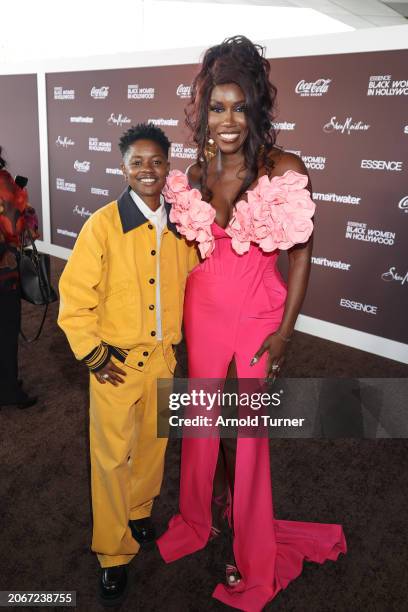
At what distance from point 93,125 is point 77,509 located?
5511mm

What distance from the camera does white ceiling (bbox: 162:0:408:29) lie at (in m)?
9.33

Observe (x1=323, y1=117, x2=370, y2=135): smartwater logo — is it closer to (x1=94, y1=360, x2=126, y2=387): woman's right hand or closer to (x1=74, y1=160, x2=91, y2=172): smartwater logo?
(x1=74, y1=160, x2=91, y2=172): smartwater logo

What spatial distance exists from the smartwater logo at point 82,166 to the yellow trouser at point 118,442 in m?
5.51

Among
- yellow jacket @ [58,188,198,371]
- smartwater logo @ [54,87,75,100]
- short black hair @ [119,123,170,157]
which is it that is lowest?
yellow jacket @ [58,188,198,371]

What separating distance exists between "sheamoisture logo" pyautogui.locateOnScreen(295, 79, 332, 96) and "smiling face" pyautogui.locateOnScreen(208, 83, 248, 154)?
11.2 ft

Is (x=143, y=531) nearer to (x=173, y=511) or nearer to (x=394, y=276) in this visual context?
(x=173, y=511)

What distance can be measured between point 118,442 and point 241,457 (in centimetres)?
50

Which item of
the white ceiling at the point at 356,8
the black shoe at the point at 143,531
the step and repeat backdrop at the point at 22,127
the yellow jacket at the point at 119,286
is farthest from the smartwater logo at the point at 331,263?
the white ceiling at the point at 356,8

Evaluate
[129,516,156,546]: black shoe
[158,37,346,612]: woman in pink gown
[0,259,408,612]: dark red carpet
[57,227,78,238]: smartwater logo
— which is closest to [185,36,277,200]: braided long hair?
[158,37,346,612]: woman in pink gown

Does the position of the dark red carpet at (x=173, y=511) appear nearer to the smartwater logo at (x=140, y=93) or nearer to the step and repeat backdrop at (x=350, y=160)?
the step and repeat backdrop at (x=350, y=160)

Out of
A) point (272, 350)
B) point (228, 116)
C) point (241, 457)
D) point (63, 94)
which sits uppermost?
point (63, 94)

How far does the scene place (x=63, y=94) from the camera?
21.9ft

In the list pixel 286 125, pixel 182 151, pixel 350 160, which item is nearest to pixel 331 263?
pixel 350 160

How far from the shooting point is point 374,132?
4.40m
